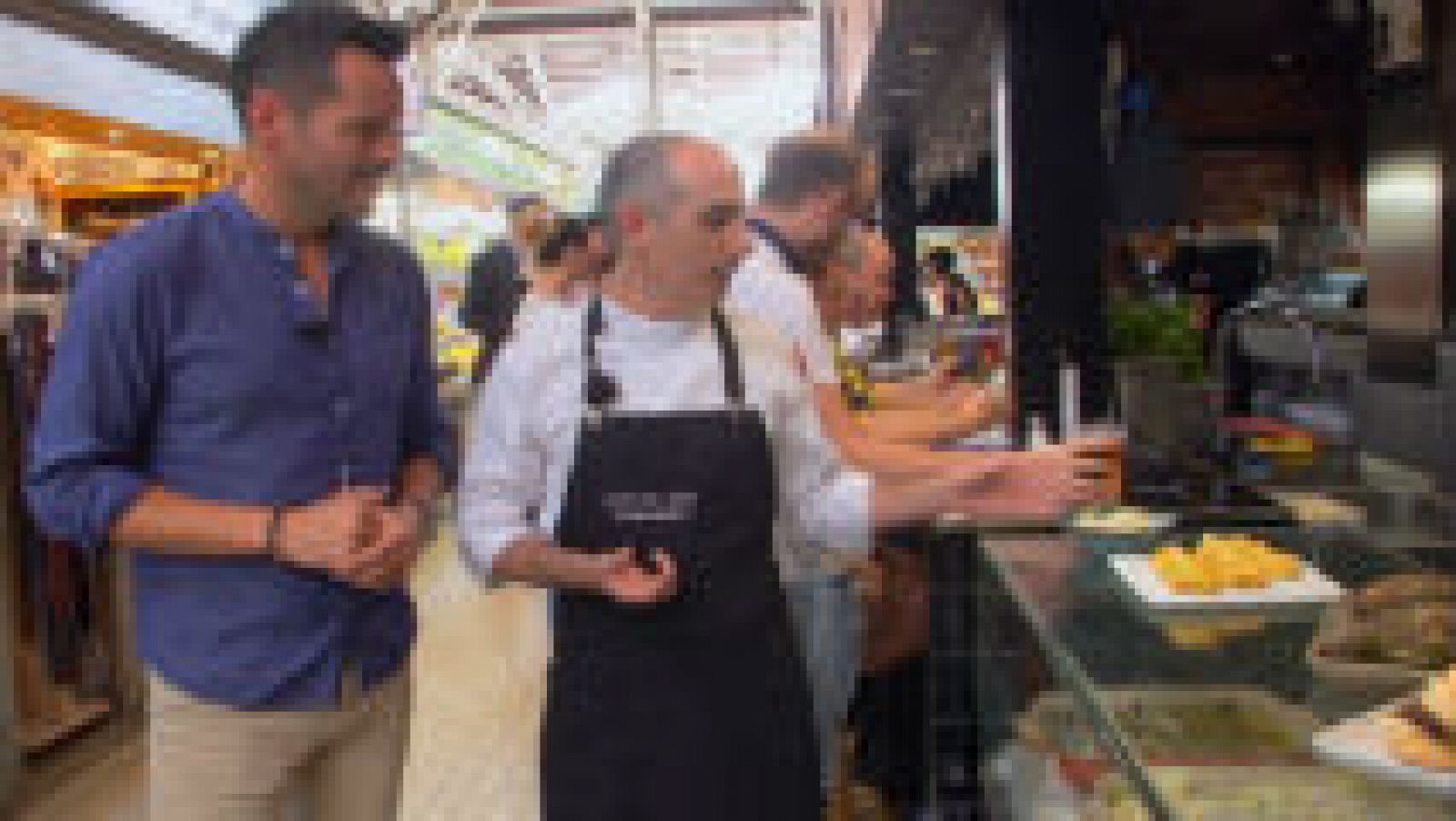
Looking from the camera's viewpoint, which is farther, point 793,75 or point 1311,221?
point 793,75

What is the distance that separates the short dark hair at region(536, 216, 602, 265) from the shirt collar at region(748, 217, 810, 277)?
1.29 ft

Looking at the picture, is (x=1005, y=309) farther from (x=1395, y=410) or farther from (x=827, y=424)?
(x=827, y=424)

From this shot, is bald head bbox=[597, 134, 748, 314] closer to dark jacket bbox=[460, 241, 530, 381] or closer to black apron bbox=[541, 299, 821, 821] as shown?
black apron bbox=[541, 299, 821, 821]

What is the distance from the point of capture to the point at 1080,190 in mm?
4875

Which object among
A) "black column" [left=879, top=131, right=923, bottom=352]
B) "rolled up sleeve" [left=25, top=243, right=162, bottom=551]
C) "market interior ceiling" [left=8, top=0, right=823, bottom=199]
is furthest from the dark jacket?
"black column" [left=879, top=131, right=923, bottom=352]

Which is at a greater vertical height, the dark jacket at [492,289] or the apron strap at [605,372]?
the dark jacket at [492,289]

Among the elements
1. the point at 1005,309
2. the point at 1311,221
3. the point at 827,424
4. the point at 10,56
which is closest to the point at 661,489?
the point at 827,424

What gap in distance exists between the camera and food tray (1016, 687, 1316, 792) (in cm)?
151

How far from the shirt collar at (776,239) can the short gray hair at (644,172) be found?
106 centimetres

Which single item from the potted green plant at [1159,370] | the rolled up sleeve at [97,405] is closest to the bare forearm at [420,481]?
the rolled up sleeve at [97,405]

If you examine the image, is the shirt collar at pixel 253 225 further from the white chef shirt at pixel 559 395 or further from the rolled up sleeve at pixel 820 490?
the rolled up sleeve at pixel 820 490

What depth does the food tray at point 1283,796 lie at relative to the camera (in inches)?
54.4

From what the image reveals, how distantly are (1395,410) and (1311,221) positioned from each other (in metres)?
7.08

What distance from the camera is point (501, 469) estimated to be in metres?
2.35
